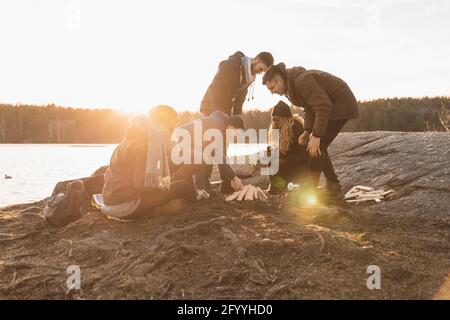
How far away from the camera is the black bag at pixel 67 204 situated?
567cm

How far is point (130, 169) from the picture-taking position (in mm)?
4945

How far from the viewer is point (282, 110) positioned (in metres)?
6.70

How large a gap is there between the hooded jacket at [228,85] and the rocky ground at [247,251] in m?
1.85

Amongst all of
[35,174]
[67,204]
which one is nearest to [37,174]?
[35,174]

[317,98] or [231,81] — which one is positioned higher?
[231,81]

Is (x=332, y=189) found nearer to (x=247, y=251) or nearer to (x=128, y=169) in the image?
(x=247, y=251)

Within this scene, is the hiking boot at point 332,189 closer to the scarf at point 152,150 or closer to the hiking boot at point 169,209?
the hiking boot at point 169,209

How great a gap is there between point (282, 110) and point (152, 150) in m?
2.79

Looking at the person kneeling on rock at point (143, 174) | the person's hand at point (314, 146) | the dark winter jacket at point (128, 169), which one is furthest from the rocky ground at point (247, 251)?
the person's hand at point (314, 146)

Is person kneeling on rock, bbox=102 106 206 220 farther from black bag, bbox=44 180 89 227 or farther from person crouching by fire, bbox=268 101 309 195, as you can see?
person crouching by fire, bbox=268 101 309 195

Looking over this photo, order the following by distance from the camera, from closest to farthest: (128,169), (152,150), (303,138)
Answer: (152,150)
(128,169)
(303,138)
